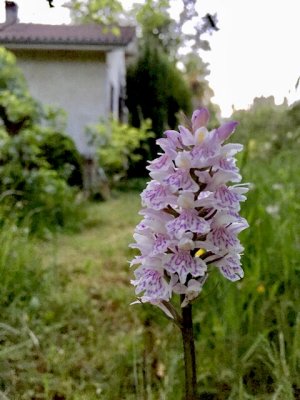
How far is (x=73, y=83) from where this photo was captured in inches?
276

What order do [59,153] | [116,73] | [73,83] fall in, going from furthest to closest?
[116,73], [73,83], [59,153]

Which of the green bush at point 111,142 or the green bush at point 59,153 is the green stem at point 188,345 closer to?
the green bush at point 59,153

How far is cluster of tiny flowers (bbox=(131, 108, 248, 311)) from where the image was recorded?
808 millimetres

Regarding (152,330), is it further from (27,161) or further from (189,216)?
(27,161)

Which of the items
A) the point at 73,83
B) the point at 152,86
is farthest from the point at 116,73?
the point at 73,83

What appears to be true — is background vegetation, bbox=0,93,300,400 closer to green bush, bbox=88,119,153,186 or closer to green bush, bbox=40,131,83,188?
green bush, bbox=40,131,83,188

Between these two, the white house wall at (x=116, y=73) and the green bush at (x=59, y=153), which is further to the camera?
the white house wall at (x=116, y=73)

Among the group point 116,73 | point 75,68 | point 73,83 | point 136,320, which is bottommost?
point 136,320

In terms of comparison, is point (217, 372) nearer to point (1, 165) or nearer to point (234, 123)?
point (234, 123)

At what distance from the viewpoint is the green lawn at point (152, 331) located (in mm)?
1671

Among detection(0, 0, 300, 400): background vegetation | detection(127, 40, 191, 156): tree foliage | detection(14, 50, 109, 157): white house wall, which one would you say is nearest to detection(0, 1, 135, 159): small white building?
detection(14, 50, 109, 157): white house wall

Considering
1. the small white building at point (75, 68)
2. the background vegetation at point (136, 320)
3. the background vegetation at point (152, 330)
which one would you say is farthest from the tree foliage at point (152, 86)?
the background vegetation at point (152, 330)

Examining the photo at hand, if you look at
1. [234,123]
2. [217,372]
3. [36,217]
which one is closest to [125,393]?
[217,372]

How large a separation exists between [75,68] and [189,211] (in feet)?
21.4
